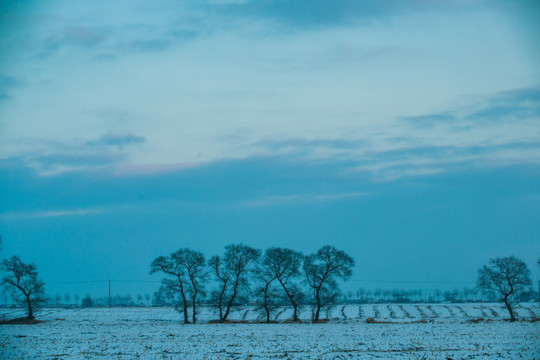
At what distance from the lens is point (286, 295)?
73375 mm

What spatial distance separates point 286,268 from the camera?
74562mm

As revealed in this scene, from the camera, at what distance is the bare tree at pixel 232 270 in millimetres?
73438

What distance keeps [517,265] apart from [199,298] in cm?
4654

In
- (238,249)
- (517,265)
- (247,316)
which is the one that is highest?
(238,249)

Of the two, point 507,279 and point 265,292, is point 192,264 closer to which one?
point 265,292

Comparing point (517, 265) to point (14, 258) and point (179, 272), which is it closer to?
point (179, 272)

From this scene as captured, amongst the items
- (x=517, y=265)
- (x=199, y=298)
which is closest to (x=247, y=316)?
(x=199, y=298)

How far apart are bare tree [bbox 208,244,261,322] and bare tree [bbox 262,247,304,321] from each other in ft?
7.44

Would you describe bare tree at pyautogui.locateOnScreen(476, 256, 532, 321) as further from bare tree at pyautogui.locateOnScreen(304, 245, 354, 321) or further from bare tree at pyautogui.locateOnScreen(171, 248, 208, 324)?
bare tree at pyautogui.locateOnScreen(171, 248, 208, 324)

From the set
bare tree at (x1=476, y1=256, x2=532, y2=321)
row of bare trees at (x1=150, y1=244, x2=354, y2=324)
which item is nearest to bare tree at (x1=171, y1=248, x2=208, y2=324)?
row of bare trees at (x1=150, y1=244, x2=354, y2=324)

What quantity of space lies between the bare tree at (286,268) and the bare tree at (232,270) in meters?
2.27

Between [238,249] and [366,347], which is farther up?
[238,249]

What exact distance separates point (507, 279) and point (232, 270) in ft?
132

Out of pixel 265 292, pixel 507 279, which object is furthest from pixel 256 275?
pixel 507 279
